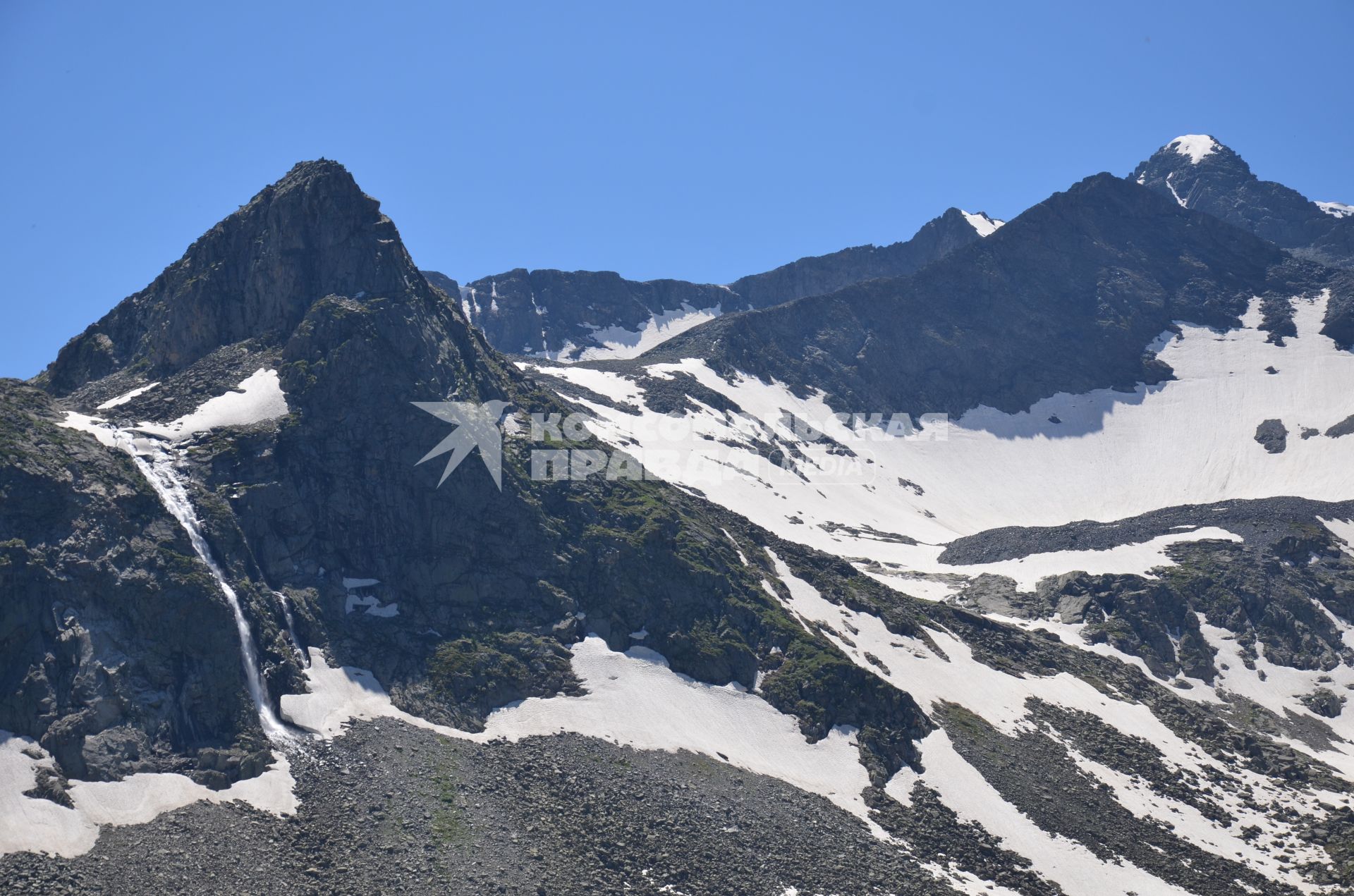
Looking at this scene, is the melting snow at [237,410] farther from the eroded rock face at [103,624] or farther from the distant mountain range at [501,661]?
the eroded rock face at [103,624]

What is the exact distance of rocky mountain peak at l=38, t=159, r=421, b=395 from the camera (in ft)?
312

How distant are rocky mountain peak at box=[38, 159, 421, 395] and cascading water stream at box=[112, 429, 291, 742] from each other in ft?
58.4

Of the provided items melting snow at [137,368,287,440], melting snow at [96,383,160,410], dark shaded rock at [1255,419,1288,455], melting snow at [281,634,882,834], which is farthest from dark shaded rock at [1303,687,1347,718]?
melting snow at [96,383,160,410]

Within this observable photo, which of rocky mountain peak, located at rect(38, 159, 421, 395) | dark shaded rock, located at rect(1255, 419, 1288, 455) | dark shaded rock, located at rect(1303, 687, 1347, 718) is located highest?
dark shaded rock, located at rect(1255, 419, 1288, 455)

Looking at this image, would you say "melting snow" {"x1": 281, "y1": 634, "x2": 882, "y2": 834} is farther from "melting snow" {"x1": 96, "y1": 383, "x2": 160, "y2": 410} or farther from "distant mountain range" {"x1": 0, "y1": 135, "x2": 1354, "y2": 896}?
"melting snow" {"x1": 96, "y1": 383, "x2": 160, "y2": 410}

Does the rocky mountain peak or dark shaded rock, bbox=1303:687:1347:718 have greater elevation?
the rocky mountain peak

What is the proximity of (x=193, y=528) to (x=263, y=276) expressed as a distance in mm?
30258

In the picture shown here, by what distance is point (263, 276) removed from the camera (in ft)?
316

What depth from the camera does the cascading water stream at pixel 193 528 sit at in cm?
6669

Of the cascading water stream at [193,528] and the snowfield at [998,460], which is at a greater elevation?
the snowfield at [998,460]

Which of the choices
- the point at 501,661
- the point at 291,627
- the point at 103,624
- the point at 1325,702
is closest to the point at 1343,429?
the point at 1325,702

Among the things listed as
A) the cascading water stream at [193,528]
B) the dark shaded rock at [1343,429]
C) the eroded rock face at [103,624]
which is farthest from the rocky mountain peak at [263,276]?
the dark shaded rock at [1343,429]

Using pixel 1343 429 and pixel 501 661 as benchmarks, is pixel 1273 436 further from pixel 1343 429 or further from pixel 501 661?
pixel 501 661

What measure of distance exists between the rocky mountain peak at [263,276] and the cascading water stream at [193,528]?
58.4 ft
